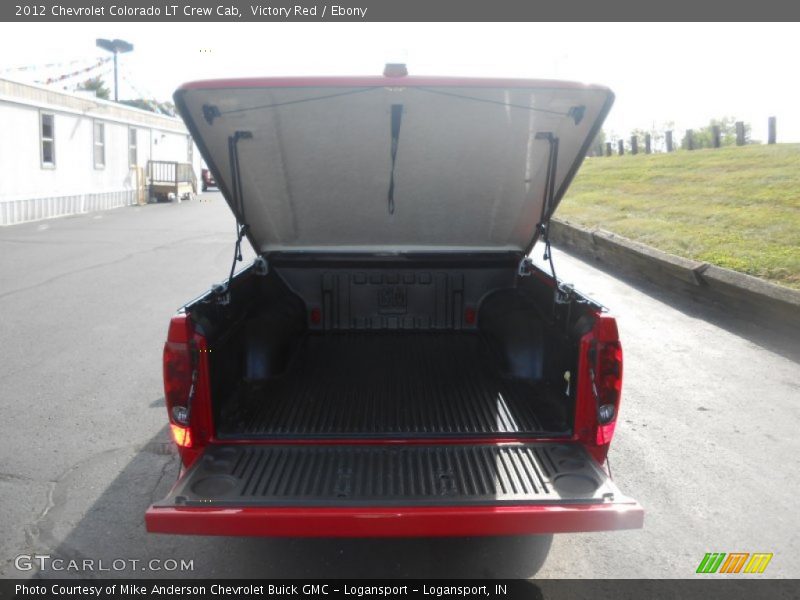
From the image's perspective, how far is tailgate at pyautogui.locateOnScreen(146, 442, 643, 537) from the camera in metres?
2.68

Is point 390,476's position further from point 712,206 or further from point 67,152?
point 67,152

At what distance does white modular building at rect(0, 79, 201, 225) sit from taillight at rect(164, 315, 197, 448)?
17.3 m

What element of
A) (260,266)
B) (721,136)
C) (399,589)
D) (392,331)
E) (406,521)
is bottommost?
(399,589)

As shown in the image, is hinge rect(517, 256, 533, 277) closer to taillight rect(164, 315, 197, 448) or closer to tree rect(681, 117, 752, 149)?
taillight rect(164, 315, 197, 448)

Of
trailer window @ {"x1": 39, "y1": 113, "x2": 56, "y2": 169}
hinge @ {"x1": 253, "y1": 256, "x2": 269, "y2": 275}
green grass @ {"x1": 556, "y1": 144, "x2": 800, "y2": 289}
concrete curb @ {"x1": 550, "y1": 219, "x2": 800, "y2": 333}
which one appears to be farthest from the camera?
trailer window @ {"x1": 39, "y1": 113, "x2": 56, "y2": 169}

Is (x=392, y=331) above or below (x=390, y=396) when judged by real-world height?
above

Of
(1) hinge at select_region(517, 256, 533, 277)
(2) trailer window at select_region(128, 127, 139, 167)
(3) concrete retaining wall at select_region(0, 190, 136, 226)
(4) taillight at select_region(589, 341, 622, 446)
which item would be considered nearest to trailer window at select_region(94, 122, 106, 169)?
(3) concrete retaining wall at select_region(0, 190, 136, 226)

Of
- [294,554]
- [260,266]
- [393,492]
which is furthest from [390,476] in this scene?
[260,266]

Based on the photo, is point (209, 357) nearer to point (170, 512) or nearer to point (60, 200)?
point (170, 512)

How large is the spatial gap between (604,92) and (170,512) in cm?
257

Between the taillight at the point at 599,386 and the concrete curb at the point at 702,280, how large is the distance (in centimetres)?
449

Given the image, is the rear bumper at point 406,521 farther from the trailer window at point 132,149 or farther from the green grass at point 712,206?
the trailer window at point 132,149

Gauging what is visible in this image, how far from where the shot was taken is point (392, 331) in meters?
5.36

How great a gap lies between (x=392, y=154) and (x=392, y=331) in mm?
1730
